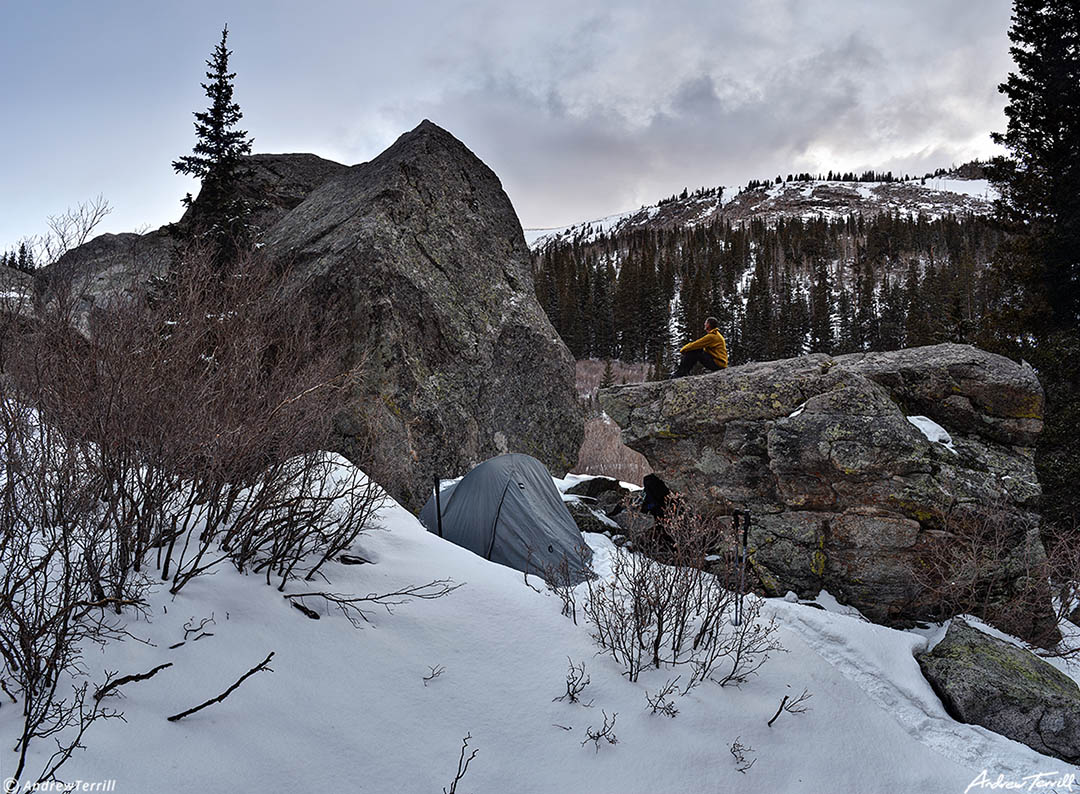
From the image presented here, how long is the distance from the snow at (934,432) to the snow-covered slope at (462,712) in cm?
295

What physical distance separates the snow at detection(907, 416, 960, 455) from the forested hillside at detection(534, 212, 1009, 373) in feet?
101

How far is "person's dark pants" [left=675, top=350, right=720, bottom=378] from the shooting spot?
1146cm

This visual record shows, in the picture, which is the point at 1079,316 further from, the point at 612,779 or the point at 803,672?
the point at 612,779

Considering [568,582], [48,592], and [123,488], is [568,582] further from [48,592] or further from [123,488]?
[48,592]

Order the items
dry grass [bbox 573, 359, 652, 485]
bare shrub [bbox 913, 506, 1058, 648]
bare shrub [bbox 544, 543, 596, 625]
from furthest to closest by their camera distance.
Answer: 1. dry grass [bbox 573, 359, 652, 485]
2. bare shrub [bbox 913, 506, 1058, 648]
3. bare shrub [bbox 544, 543, 596, 625]

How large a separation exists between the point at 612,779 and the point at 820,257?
3541 inches

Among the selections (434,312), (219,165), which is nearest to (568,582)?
(434,312)

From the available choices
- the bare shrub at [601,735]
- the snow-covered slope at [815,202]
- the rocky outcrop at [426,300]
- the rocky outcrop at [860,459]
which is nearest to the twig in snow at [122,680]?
the bare shrub at [601,735]

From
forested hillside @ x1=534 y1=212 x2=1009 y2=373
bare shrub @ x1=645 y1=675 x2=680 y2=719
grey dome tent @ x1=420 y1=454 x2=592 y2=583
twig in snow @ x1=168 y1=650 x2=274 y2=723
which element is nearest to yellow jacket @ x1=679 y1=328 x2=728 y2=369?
grey dome tent @ x1=420 y1=454 x2=592 y2=583

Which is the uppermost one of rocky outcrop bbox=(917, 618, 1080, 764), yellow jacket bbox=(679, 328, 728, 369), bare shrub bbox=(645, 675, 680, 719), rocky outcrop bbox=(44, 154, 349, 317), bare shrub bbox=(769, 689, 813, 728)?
rocky outcrop bbox=(44, 154, 349, 317)

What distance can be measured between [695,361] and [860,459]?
18.1ft

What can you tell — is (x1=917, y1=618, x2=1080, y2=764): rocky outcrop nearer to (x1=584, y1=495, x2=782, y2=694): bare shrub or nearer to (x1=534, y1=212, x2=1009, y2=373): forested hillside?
(x1=584, y1=495, x2=782, y2=694): bare shrub

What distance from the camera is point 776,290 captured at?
69.3 m

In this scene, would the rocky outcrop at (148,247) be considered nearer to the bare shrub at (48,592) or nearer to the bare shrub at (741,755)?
the bare shrub at (48,592)
